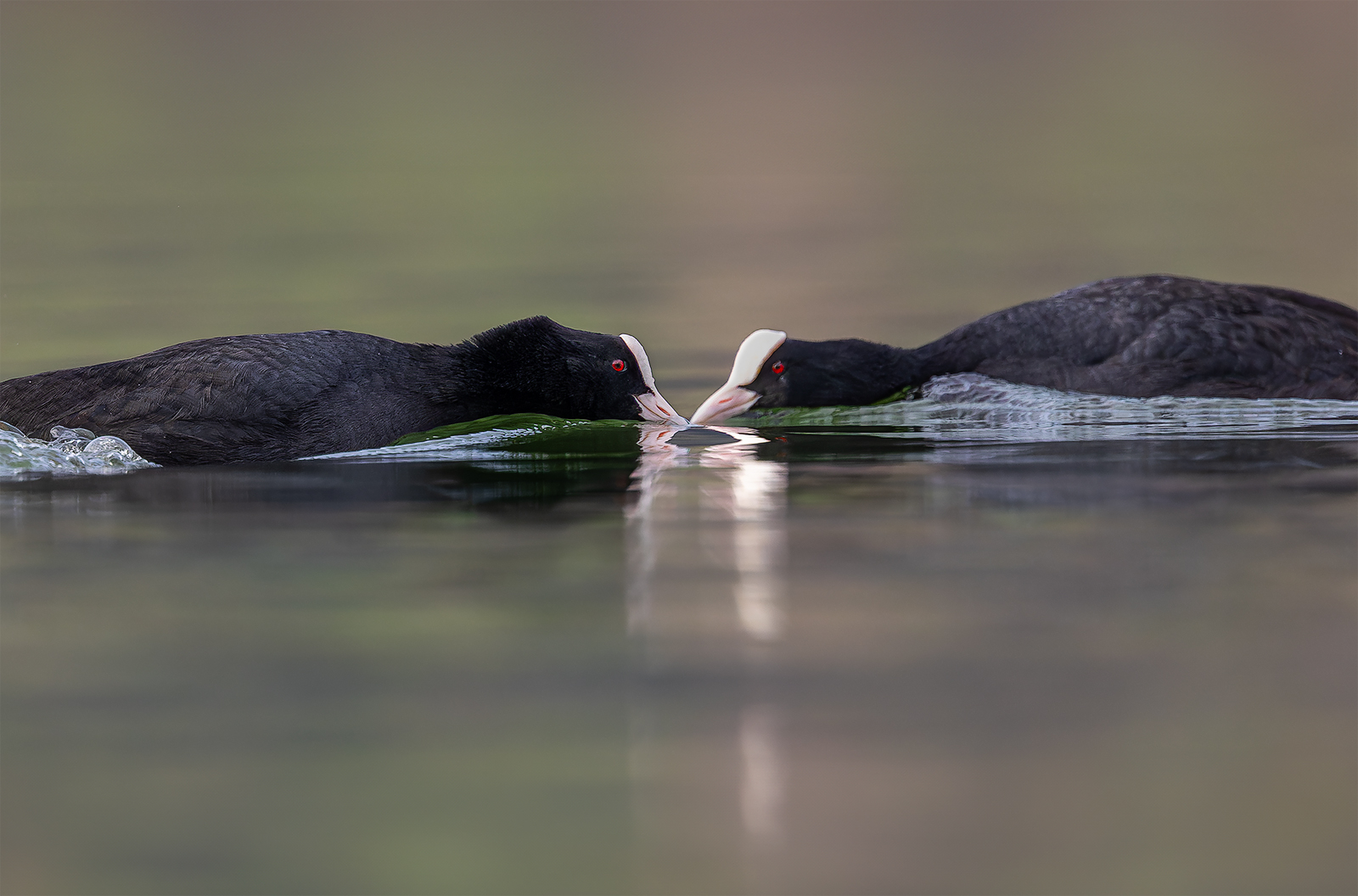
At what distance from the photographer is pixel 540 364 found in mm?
7027

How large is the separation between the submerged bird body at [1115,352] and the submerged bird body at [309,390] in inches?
53.8

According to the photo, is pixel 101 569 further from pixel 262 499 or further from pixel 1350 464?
pixel 1350 464

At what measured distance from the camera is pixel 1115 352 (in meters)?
8.36

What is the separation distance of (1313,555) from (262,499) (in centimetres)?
334

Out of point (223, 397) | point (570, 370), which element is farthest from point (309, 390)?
point (570, 370)

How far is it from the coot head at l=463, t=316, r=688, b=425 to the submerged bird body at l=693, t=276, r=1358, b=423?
0.96m

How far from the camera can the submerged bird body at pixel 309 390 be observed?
19.7 feet

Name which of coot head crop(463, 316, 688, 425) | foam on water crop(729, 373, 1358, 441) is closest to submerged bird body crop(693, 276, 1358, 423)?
foam on water crop(729, 373, 1358, 441)

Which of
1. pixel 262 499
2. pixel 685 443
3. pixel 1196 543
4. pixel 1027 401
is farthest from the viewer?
pixel 1027 401

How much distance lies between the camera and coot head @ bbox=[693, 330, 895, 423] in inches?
349

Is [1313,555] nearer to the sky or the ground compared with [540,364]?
nearer to the ground

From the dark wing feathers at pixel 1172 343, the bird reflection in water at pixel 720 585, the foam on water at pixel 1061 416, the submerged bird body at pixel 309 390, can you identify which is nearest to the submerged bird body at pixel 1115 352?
the dark wing feathers at pixel 1172 343

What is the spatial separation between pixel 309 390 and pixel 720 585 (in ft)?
11.0

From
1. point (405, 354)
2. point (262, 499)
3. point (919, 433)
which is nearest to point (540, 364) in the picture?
point (405, 354)
